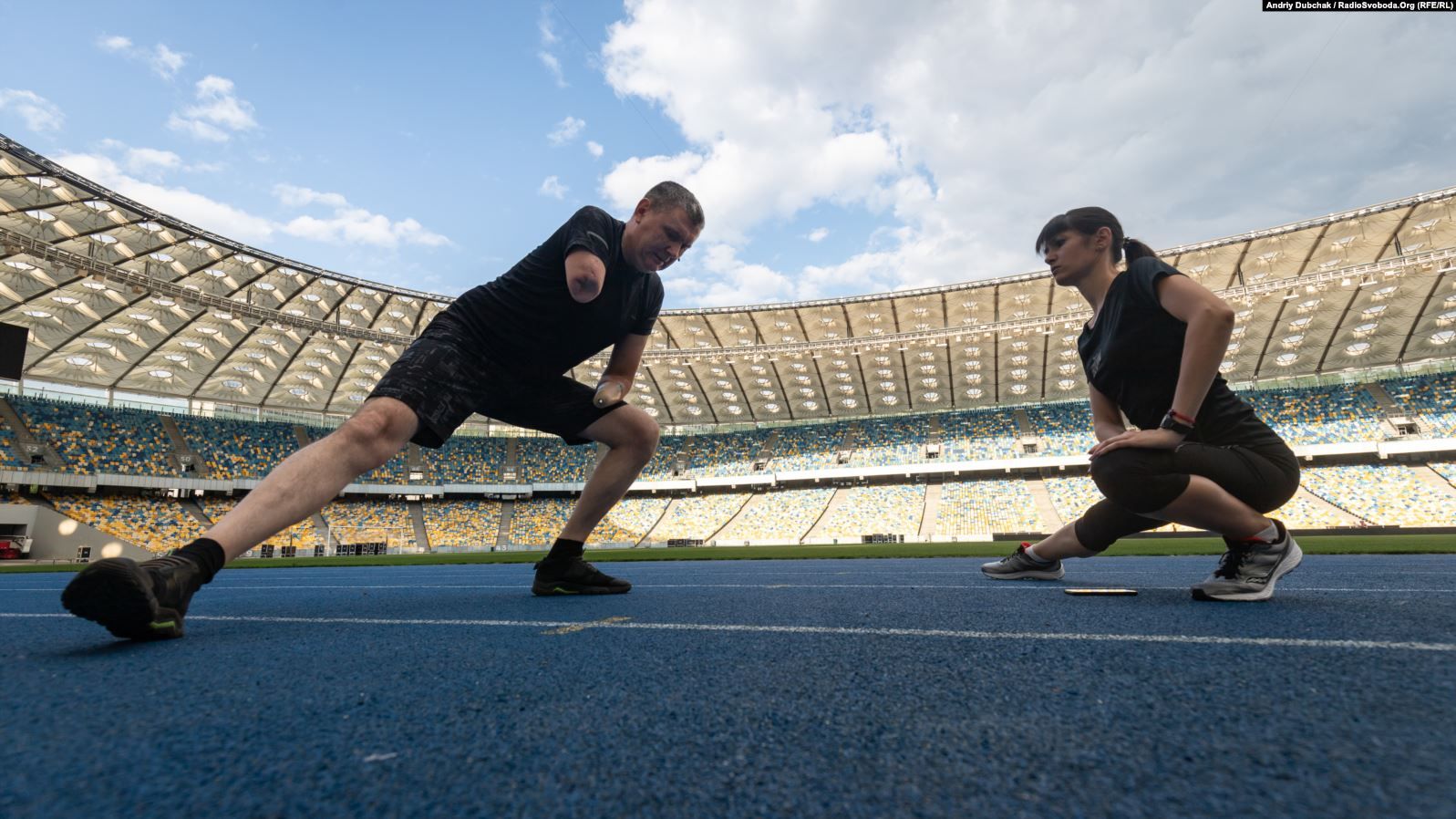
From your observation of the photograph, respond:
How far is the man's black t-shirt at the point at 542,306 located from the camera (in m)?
3.13

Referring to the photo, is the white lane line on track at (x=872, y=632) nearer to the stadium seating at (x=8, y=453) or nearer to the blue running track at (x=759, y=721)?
the blue running track at (x=759, y=721)

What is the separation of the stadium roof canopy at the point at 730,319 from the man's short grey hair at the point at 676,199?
2154cm

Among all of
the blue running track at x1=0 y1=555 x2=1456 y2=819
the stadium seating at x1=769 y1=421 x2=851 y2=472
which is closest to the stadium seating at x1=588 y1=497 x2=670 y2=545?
the stadium seating at x1=769 y1=421 x2=851 y2=472

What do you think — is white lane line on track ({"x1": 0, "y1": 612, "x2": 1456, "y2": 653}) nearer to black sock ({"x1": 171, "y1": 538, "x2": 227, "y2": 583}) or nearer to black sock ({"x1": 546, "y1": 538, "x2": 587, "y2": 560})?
black sock ({"x1": 171, "y1": 538, "x2": 227, "y2": 583})

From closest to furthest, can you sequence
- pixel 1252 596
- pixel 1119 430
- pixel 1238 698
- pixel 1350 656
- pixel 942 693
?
pixel 1238 698 → pixel 942 693 → pixel 1350 656 → pixel 1252 596 → pixel 1119 430

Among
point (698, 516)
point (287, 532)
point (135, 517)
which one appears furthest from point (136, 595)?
point (698, 516)

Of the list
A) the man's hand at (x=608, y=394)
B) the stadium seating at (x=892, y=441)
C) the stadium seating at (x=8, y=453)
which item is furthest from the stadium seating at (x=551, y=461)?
the man's hand at (x=608, y=394)

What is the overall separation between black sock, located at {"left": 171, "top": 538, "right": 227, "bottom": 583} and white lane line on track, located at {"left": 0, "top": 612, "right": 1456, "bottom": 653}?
717 mm

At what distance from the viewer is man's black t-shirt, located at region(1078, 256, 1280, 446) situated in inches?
112

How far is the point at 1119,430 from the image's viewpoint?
3322mm

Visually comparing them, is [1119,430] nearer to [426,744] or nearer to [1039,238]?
[1039,238]

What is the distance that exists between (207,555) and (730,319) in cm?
3063

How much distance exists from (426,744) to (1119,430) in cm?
336

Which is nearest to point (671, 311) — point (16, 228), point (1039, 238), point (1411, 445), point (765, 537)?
point (765, 537)
